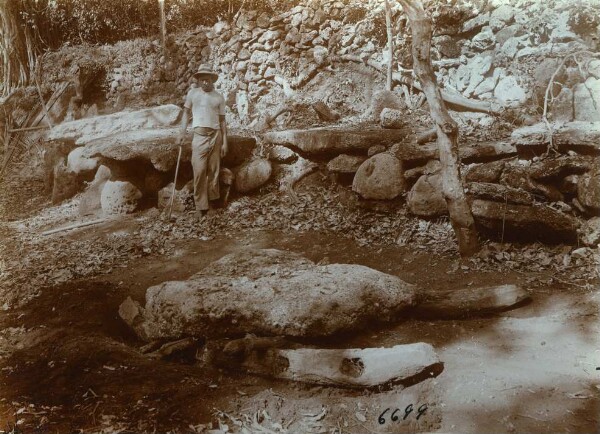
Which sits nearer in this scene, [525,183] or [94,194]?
[525,183]

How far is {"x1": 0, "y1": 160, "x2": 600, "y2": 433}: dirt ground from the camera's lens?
3.11 m

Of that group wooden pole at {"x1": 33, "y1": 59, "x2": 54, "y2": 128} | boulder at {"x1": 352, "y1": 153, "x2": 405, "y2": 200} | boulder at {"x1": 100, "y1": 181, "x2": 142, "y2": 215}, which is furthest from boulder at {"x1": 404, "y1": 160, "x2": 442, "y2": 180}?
wooden pole at {"x1": 33, "y1": 59, "x2": 54, "y2": 128}

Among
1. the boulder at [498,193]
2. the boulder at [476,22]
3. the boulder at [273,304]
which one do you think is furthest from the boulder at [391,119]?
the boulder at [273,304]

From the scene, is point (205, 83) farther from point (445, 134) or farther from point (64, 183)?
point (445, 134)

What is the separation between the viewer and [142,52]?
544 centimetres

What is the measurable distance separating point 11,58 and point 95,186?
167 centimetres

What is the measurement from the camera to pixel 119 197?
17.6 ft

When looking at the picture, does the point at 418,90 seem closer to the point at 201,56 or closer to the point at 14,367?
the point at 201,56

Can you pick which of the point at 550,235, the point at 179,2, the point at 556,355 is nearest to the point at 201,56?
the point at 179,2

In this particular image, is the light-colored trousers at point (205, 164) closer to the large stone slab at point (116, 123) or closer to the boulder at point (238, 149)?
the boulder at point (238, 149)

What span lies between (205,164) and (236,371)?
9.14 feet

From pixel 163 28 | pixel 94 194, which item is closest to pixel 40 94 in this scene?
pixel 94 194

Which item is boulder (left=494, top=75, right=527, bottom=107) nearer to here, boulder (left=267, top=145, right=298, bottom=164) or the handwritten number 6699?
boulder (left=267, top=145, right=298, bottom=164)

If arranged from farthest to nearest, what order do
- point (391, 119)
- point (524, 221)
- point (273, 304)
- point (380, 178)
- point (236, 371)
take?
point (391, 119)
point (380, 178)
point (524, 221)
point (273, 304)
point (236, 371)
